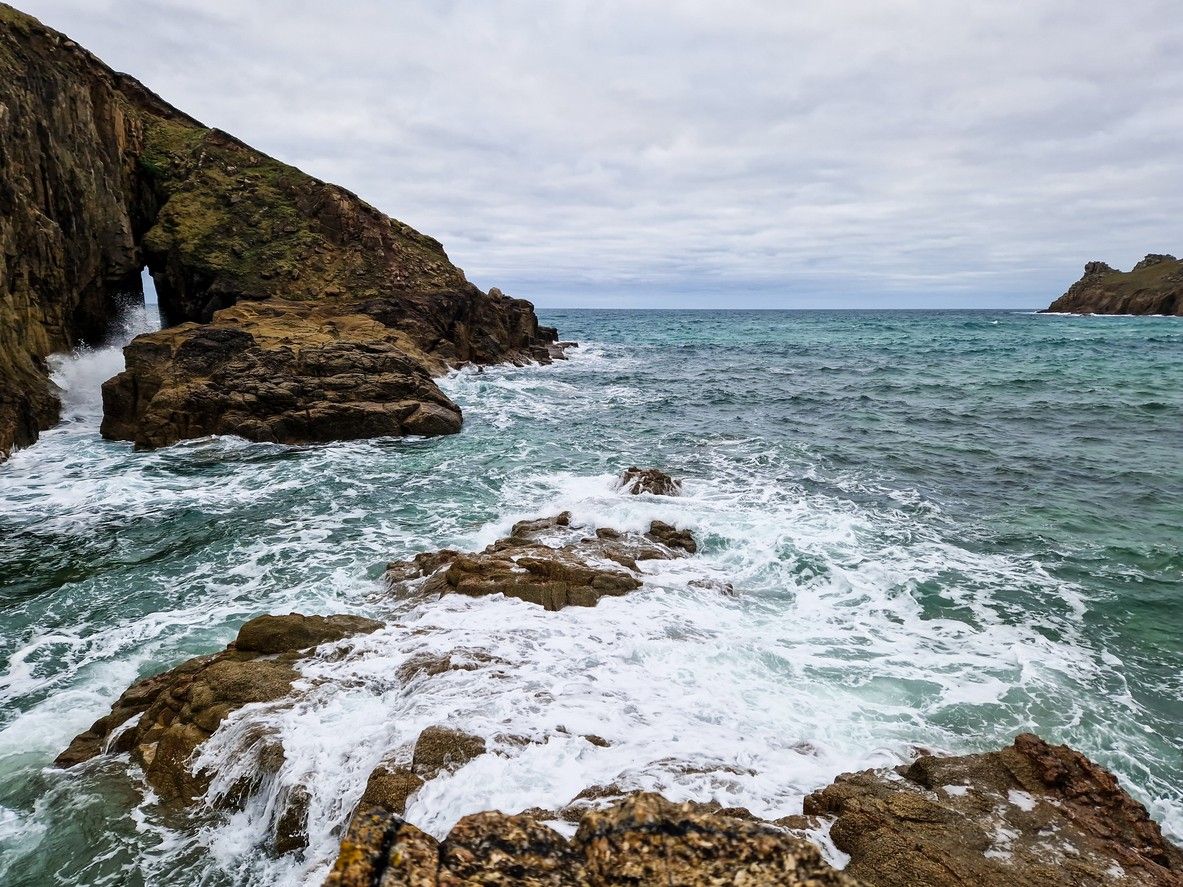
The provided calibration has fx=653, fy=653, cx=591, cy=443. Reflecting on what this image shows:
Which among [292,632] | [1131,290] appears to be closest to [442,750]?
[292,632]

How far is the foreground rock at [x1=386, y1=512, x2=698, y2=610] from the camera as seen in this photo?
1087cm

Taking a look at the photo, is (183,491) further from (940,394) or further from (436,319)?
(940,394)

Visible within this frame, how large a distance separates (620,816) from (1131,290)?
142 metres

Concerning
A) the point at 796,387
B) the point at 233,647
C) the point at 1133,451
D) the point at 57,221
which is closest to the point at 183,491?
the point at 233,647

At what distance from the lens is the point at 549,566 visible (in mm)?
11570

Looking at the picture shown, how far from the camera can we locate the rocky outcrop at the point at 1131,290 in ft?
336

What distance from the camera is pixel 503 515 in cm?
1581

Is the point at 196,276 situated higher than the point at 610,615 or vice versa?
the point at 196,276

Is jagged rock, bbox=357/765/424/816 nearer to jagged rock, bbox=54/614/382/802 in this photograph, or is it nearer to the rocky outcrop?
jagged rock, bbox=54/614/382/802

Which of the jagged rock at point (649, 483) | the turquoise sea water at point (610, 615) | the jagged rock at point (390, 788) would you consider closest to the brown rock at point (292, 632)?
the turquoise sea water at point (610, 615)

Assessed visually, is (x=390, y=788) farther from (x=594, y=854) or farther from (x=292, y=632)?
(x=292, y=632)

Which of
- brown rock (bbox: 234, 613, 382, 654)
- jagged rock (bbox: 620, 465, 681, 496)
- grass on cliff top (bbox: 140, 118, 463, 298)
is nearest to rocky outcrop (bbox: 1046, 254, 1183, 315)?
grass on cliff top (bbox: 140, 118, 463, 298)

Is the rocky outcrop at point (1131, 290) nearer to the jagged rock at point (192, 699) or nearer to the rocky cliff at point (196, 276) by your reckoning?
the rocky cliff at point (196, 276)

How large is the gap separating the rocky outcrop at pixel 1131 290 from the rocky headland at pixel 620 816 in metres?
130
